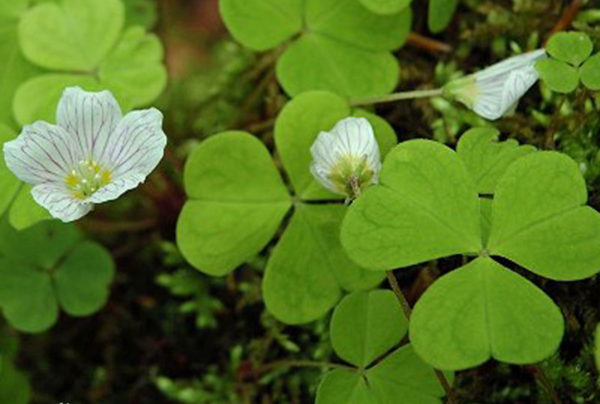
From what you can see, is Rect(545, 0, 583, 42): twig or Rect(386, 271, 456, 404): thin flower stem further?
Rect(545, 0, 583, 42): twig

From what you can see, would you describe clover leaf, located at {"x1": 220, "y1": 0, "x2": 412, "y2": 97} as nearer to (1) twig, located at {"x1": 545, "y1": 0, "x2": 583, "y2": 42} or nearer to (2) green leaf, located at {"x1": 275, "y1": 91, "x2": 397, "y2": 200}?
(2) green leaf, located at {"x1": 275, "y1": 91, "x2": 397, "y2": 200}

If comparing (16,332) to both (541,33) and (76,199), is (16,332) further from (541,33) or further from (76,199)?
(541,33)

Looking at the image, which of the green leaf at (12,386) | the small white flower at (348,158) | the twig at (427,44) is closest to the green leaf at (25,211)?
the green leaf at (12,386)

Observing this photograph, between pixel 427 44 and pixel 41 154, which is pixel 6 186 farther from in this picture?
pixel 427 44

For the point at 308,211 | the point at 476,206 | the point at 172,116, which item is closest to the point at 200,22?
the point at 172,116

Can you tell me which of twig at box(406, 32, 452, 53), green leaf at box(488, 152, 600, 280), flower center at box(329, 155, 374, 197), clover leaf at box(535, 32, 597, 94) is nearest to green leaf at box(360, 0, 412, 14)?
twig at box(406, 32, 452, 53)

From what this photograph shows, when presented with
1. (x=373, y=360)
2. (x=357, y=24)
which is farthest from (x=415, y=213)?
(x=357, y=24)
